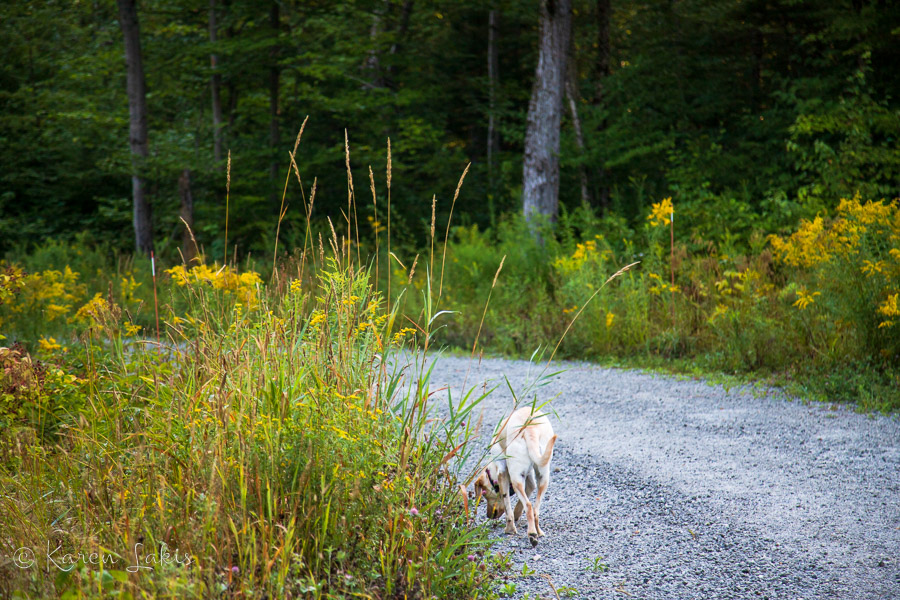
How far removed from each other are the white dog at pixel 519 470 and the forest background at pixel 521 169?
2.79m

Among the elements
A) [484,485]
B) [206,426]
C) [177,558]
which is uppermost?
[206,426]

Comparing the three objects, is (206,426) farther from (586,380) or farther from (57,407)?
(586,380)

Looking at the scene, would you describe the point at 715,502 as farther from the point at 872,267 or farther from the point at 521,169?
the point at 521,169

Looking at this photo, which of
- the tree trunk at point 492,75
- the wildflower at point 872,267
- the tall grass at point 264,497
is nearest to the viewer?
the tall grass at point 264,497

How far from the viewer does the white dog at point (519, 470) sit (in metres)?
2.94

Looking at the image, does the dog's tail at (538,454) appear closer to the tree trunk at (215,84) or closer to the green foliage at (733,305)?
the green foliage at (733,305)

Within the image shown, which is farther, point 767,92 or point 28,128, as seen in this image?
point 28,128

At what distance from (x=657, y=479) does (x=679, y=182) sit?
366 inches

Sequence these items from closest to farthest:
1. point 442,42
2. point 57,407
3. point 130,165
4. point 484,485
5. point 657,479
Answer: point 484,485 < point 57,407 < point 657,479 < point 130,165 < point 442,42

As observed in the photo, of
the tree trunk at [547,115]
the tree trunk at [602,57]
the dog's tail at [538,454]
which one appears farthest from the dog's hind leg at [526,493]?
the tree trunk at [602,57]

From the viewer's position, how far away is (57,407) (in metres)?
3.46

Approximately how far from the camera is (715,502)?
340cm

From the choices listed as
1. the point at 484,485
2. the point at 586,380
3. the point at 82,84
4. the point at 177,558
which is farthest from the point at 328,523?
the point at 82,84

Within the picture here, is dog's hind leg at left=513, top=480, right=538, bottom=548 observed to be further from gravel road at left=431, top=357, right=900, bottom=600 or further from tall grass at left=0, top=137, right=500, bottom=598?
tall grass at left=0, top=137, right=500, bottom=598
